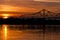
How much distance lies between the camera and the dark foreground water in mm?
3090

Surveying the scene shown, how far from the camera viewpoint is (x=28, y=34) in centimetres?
338

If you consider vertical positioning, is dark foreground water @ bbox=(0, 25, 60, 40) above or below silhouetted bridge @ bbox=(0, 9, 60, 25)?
below

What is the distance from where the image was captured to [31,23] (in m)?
2.94

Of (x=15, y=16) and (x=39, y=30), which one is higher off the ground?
(x=15, y=16)

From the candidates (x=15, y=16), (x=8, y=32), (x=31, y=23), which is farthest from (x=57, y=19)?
(x=8, y=32)

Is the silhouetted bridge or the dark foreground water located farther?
the dark foreground water

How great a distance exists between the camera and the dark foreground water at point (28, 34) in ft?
10.1

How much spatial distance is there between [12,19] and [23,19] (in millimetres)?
233

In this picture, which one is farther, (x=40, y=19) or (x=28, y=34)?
(x=28, y=34)

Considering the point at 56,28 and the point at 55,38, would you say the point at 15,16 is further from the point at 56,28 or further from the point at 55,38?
the point at 55,38

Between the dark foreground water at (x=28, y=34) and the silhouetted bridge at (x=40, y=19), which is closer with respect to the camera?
the silhouetted bridge at (x=40, y=19)

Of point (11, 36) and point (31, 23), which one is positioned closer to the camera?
point (31, 23)

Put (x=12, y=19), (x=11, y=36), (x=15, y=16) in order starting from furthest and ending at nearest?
(x=11, y=36) → (x=15, y=16) → (x=12, y=19)

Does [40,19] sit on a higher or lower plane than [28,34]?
higher
